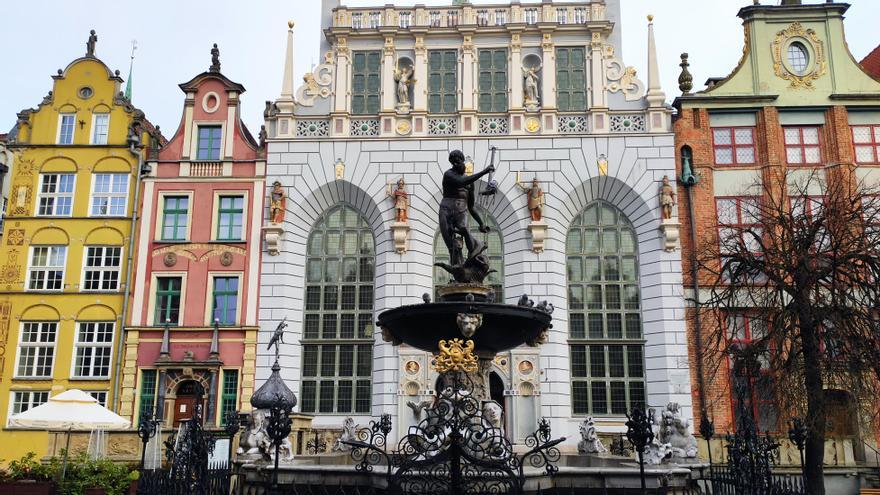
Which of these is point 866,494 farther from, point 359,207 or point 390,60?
point 390,60

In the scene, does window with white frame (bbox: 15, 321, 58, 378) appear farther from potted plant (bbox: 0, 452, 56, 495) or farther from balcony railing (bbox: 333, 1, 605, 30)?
balcony railing (bbox: 333, 1, 605, 30)

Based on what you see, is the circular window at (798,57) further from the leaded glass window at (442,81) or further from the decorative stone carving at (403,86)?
the decorative stone carving at (403,86)

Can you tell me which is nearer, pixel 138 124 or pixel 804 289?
pixel 804 289

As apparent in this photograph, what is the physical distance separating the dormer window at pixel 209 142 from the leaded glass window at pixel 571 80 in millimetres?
13569

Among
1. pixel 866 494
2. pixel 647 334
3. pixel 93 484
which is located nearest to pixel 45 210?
pixel 93 484

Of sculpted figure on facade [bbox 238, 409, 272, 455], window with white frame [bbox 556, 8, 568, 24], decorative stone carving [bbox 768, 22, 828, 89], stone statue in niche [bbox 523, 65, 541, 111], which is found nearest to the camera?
sculpted figure on facade [bbox 238, 409, 272, 455]

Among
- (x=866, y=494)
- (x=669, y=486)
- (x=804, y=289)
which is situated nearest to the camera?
(x=669, y=486)

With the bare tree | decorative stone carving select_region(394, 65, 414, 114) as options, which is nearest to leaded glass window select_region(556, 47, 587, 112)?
decorative stone carving select_region(394, 65, 414, 114)

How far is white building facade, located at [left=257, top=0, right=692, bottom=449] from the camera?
29156 mm

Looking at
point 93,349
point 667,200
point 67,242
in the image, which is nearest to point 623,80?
point 667,200

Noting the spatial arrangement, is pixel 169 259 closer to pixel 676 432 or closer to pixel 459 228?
pixel 459 228

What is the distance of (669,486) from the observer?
12312 millimetres

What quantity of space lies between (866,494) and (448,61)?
2104 cm

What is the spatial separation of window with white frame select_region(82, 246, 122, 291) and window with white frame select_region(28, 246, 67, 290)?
932mm
